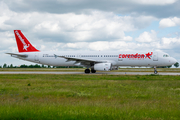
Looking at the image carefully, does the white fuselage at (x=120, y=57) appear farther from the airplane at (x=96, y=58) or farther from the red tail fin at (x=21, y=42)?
the red tail fin at (x=21, y=42)

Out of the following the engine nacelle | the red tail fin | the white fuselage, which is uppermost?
the red tail fin

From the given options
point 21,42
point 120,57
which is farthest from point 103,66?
point 21,42

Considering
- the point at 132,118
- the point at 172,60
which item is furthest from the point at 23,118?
the point at 172,60

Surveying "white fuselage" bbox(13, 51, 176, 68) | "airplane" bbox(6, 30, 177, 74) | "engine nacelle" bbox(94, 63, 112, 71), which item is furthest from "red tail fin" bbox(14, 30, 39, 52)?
"engine nacelle" bbox(94, 63, 112, 71)

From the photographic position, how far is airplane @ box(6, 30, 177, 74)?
31312mm

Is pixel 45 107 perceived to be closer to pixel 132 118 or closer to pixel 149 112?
pixel 132 118

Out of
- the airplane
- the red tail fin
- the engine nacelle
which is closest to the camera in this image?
the engine nacelle

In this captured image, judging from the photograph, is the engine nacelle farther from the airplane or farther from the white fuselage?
the white fuselage

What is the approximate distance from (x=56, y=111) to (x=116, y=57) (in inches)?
1033

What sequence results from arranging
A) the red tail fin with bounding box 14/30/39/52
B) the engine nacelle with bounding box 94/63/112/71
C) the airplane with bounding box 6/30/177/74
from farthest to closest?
the red tail fin with bounding box 14/30/39/52, the airplane with bounding box 6/30/177/74, the engine nacelle with bounding box 94/63/112/71

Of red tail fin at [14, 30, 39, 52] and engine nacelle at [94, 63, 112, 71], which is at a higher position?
red tail fin at [14, 30, 39, 52]

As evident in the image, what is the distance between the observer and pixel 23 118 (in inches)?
245

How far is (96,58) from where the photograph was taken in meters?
33.7

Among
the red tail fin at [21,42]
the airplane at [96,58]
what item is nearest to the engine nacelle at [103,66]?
the airplane at [96,58]
